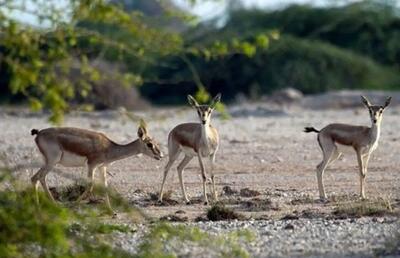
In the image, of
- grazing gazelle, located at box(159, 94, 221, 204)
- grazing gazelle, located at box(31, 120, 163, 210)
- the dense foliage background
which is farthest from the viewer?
the dense foliage background

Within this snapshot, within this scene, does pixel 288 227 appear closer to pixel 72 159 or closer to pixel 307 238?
pixel 307 238

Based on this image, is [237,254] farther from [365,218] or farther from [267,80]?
[267,80]

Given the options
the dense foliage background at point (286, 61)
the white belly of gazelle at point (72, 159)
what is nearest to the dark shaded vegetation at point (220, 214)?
the white belly of gazelle at point (72, 159)

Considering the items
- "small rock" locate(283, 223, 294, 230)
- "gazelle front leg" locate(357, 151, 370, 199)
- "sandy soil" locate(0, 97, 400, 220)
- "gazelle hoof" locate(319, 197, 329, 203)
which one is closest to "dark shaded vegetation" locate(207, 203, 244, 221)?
"sandy soil" locate(0, 97, 400, 220)

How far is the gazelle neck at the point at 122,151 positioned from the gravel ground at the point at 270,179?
22.8 inches

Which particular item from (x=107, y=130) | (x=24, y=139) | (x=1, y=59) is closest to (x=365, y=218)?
(x=1, y=59)

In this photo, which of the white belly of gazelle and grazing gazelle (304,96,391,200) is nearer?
the white belly of gazelle

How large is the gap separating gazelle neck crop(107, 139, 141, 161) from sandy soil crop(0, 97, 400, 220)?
581 millimetres

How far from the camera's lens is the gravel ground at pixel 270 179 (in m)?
12.5

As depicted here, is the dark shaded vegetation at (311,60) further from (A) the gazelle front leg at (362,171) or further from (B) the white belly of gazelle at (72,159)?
(B) the white belly of gazelle at (72,159)

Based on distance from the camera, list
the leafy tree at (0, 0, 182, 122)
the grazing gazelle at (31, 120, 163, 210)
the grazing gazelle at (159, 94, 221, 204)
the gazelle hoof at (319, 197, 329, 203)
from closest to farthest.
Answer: the leafy tree at (0, 0, 182, 122) < the grazing gazelle at (31, 120, 163, 210) < the gazelle hoof at (319, 197, 329, 203) < the grazing gazelle at (159, 94, 221, 204)

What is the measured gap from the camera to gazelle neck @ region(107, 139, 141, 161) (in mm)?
16672

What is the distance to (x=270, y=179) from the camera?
19.4 meters

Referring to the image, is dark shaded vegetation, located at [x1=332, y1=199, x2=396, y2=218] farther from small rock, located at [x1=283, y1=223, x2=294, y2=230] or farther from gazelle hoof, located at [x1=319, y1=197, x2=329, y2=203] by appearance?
small rock, located at [x1=283, y1=223, x2=294, y2=230]
